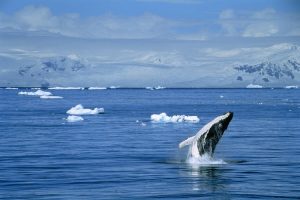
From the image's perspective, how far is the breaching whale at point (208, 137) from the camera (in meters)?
28.4

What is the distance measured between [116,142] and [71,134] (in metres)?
8.04

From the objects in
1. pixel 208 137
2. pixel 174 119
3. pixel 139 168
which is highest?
pixel 174 119

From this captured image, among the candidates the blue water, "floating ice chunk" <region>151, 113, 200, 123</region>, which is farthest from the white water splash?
"floating ice chunk" <region>151, 113, 200, 123</region>

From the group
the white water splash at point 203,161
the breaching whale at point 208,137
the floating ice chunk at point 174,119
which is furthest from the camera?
the floating ice chunk at point 174,119

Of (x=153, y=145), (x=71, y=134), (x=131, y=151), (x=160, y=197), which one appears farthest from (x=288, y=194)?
(x=71, y=134)

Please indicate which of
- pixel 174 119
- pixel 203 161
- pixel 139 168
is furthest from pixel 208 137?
pixel 174 119

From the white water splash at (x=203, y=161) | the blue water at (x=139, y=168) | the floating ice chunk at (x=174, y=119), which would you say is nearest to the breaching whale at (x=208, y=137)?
the white water splash at (x=203, y=161)

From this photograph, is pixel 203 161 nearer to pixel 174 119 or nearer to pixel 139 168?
pixel 139 168

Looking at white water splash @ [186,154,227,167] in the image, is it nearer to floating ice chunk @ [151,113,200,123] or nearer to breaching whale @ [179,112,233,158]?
breaching whale @ [179,112,233,158]

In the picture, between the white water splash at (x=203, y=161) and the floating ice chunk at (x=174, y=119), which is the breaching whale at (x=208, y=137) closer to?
the white water splash at (x=203, y=161)

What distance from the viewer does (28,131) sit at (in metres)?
52.5

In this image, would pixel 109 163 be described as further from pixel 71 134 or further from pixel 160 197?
pixel 71 134

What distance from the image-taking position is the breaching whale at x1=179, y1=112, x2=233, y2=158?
2836cm

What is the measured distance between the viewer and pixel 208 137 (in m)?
28.7
